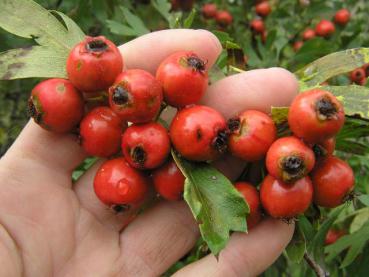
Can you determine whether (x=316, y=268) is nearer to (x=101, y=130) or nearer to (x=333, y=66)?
(x=333, y=66)

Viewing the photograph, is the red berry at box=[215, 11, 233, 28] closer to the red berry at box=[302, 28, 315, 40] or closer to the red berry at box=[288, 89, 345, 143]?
the red berry at box=[302, 28, 315, 40]

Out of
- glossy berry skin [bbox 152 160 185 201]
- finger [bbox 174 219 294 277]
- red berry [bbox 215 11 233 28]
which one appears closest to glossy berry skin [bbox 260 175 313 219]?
finger [bbox 174 219 294 277]

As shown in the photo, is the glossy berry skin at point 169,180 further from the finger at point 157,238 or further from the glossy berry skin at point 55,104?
the glossy berry skin at point 55,104

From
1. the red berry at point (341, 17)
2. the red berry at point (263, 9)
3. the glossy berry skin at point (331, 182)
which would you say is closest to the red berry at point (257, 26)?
the red berry at point (263, 9)

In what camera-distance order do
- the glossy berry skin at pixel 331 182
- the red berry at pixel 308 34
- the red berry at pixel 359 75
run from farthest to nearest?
the red berry at pixel 308 34 < the red berry at pixel 359 75 < the glossy berry skin at pixel 331 182

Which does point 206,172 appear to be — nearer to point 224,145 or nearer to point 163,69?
point 224,145

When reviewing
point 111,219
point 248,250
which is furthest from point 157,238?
point 248,250
